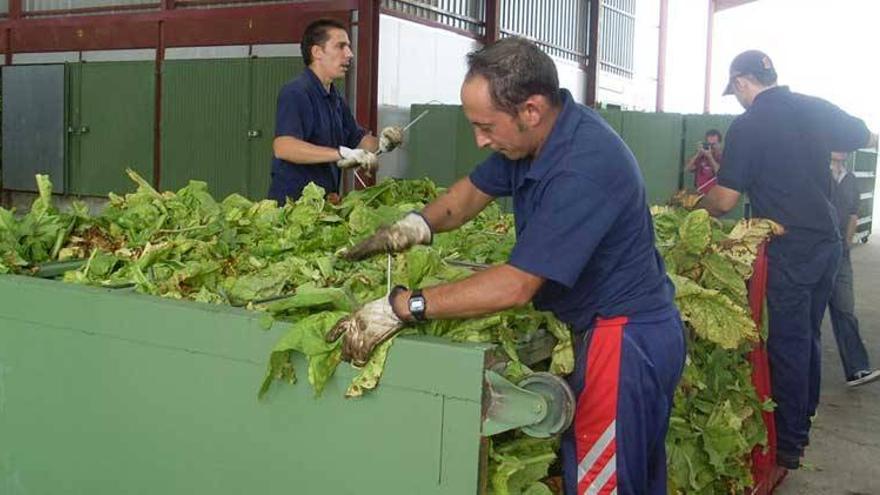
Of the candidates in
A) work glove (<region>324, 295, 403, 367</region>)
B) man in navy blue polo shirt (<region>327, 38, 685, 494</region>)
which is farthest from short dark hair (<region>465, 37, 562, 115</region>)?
work glove (<region>324, 295, 403, 367</region>)

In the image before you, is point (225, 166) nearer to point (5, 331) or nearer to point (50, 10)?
point (50, 10)

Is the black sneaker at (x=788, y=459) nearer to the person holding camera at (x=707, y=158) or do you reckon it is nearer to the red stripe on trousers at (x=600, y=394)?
the red stripe on trousers at (x=600, y=394)

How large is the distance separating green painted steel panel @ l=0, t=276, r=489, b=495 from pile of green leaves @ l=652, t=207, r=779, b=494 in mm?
1400

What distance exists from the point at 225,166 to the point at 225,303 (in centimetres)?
873

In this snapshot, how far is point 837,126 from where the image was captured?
14.3ft

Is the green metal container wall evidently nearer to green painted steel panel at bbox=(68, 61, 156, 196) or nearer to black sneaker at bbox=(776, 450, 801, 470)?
green painted steel panel at bbox=(68, 61, 156, 196)

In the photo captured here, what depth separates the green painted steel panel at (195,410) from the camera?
1901 millimetres

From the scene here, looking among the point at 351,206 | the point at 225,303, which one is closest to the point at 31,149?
the point at 351,206

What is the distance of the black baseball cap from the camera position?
4383 mm

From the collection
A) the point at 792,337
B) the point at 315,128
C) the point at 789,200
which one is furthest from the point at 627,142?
the point at 315,128

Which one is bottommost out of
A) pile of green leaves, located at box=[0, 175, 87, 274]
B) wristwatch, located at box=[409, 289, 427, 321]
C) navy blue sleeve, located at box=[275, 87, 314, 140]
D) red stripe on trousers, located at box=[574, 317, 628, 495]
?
red stripe on trousers, located at box=[574, 317, 628, 495]


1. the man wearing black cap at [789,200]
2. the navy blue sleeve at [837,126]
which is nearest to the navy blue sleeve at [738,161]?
the man wearing black cap at [789,200]

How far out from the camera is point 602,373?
7.35ft

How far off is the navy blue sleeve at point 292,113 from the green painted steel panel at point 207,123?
6.25 meters
